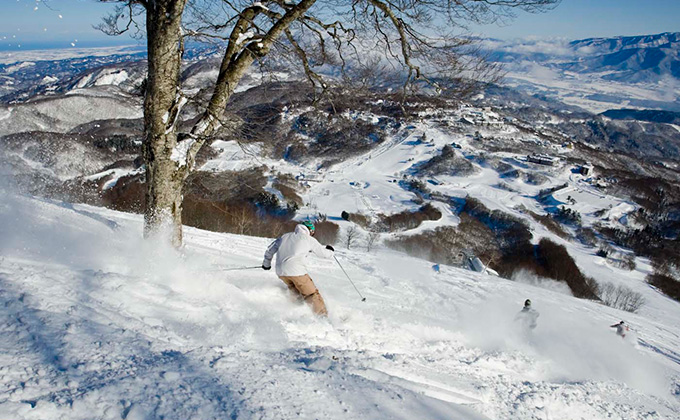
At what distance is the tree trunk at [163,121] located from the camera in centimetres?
412

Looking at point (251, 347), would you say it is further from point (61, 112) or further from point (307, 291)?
point (61, 112)

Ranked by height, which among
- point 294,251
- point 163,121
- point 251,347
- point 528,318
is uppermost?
point 163,121

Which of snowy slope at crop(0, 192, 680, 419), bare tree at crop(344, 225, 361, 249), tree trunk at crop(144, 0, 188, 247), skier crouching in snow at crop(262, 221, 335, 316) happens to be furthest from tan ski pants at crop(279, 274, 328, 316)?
bare tree at crop(344, 225, 361, 249)

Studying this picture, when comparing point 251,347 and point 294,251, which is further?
point 294,251

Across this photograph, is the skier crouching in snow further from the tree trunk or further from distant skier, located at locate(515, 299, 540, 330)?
distant skier, located at locate(515, 299, 540, 330)

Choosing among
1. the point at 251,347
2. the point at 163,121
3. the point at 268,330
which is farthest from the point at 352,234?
the point at 251,347

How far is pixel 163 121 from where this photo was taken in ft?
14.7

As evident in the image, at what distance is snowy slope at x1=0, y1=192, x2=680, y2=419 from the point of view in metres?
2.33

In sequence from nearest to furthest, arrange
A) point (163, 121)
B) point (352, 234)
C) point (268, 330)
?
point (268, 330)
point (163, 121)
point (352, 234)

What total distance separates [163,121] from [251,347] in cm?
298

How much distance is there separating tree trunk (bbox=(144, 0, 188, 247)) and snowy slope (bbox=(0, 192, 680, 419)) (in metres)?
0.51

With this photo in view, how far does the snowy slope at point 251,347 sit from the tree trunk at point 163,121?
0.51 meters

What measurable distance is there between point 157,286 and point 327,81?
151 inches

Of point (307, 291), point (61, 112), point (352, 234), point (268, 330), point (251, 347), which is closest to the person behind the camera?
point (251, 347)
